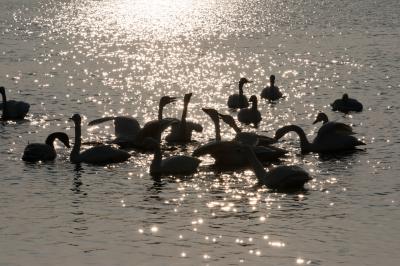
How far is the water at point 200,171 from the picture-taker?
2567 cm

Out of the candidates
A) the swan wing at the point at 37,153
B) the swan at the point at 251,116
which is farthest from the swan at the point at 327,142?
the swan wing at the point at 37,153

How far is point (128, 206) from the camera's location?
2977 centimetres

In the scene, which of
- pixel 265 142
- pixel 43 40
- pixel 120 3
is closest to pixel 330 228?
pixel 265 142

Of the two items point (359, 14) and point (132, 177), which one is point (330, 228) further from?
point (359, 14)

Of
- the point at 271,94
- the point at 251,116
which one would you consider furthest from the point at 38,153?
the point at 271,94

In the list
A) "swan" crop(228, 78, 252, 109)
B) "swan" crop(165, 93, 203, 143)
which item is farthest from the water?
"swan" crop(228, 78, 252, 109)

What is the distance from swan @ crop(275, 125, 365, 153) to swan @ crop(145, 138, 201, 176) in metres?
5.17

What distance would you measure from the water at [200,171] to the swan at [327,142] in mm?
459

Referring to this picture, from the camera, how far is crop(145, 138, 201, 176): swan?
3391 cm

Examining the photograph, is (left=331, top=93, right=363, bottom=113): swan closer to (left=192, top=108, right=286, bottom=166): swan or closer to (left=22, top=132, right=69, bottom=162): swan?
(left=192, top=108, right=286, bottom=166): swan

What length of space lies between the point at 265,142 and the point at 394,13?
9425 centimetres

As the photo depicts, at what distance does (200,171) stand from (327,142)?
217 inches

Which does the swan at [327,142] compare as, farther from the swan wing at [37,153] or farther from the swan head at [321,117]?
the swan wing at [37,153]

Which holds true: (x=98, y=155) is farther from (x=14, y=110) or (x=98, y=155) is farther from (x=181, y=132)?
(x=14, y=110)
